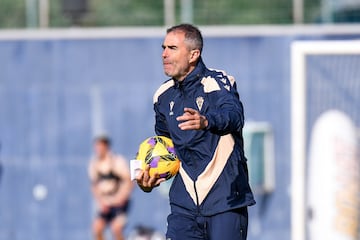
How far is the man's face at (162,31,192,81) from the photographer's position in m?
7.49

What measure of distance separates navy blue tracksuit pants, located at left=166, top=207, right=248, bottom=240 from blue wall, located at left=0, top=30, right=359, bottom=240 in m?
7.98

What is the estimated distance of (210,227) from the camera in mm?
7566

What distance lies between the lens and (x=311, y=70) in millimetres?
11656

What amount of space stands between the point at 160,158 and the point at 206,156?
308 mm

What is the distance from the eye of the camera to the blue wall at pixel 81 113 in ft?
51.2

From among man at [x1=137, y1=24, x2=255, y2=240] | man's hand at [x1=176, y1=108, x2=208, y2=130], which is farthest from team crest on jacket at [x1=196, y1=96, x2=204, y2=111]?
man's hand at [x1=176, y1=108, x2=208, y2=130]

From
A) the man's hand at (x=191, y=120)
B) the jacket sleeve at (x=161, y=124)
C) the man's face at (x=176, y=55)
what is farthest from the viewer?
the jacket sleeve at (x=161, y=124)

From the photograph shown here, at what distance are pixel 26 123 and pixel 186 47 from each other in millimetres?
8598

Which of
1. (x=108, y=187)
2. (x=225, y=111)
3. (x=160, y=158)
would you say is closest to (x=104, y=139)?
(x=108, y=187)

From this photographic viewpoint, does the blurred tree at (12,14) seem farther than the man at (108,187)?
Yes

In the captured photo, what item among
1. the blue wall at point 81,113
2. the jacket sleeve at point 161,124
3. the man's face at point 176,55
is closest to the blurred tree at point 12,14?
the blue wall at point 81,113

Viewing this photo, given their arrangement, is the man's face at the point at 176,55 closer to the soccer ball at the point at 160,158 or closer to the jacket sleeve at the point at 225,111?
the jacket sleeve at the point at 225,111

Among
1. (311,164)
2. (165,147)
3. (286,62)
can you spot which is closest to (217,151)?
(165,147)

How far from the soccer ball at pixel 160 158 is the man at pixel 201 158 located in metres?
0.05
